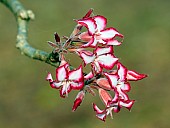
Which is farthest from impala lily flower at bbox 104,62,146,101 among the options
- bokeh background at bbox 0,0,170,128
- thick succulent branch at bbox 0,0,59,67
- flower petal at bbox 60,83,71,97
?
bokeh background at bbox 0,0,170,128

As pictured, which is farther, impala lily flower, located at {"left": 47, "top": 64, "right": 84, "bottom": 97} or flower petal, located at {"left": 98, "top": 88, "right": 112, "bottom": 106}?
flower petal, located at {"left": 98, "top": 88, "right": 112, "bottom": 106}

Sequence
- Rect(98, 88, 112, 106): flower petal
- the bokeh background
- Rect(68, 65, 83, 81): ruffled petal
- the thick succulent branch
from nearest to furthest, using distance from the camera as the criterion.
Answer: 1. Rect(68, 65, 83, 81): ruffled petal
2. Rect(98, 88, 112, 106): flower petal
3. the thick succulent branch
4. the bokeh background

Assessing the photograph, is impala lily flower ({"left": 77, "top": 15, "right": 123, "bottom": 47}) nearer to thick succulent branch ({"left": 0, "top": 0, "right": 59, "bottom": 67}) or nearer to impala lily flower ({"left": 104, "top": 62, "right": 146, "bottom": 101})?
impala lily flower ({"left": 104, "top": 62, "right": 146, "bottom": 101})

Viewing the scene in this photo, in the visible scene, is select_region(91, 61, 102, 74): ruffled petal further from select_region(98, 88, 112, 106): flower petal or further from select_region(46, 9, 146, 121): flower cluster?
select_region(98, 88, 112, 106): flower petal

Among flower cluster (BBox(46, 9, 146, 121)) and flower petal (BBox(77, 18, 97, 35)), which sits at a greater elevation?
flower petal (BBox(77, 18, 97, 35))

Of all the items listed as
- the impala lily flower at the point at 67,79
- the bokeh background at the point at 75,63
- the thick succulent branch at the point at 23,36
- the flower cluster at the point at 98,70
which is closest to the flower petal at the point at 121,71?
the flower cluster at the point at 98,70

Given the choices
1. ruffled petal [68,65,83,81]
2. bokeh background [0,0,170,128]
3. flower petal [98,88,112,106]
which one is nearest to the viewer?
ruffled petal [68,65,83,81]

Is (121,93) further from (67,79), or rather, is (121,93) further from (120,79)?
(67,79)

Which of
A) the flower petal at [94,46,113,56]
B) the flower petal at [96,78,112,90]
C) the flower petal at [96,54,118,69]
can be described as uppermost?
the flower petal at [94,46,113,56]
